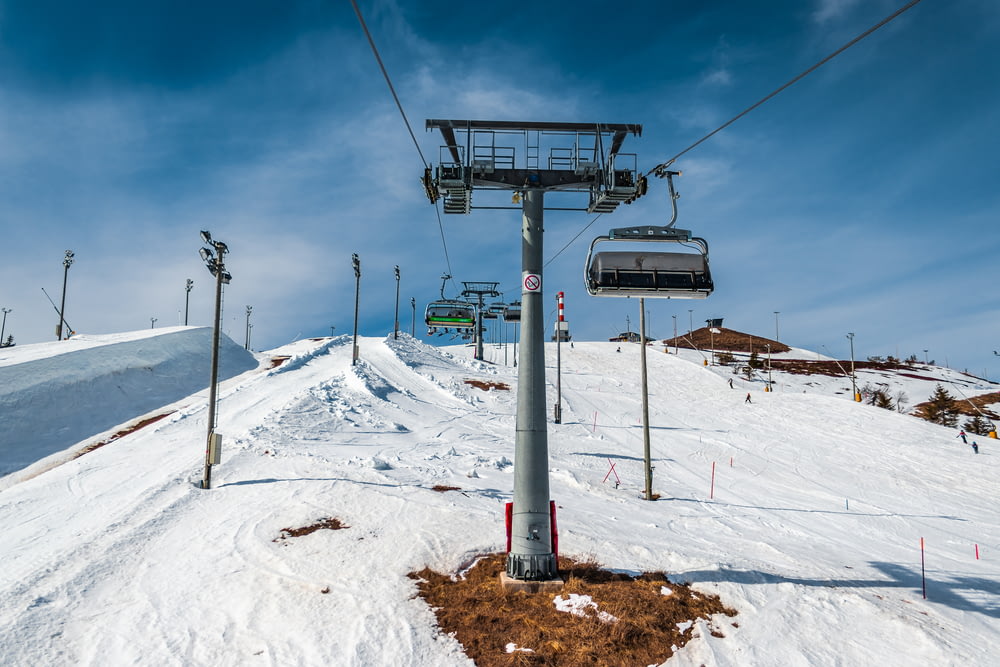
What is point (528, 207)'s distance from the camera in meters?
9.48

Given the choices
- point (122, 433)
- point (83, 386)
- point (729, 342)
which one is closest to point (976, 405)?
point (729, 342)

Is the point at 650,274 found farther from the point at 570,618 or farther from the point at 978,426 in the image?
the point at 978,426

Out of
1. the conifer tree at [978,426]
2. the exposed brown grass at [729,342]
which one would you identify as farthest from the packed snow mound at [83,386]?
the exposed brown grass at [729,342]

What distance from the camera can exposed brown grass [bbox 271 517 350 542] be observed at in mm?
10852

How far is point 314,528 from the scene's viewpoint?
11227mm

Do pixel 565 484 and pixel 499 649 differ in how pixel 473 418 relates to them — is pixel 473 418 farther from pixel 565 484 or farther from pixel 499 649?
pixel 499 649

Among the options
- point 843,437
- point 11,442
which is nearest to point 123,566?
point 11,442

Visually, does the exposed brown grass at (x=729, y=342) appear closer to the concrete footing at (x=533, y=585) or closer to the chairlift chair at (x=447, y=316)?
the chairlift chair at (x=447, y=316)

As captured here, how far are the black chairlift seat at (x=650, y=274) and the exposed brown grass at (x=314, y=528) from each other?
726 cm

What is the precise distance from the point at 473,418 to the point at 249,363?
29.6m

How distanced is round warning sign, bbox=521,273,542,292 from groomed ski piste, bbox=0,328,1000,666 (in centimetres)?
500

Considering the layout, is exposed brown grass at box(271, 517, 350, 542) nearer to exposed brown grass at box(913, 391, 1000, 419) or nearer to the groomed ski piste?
the groomed ski piste

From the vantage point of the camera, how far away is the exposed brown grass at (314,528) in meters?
10.9

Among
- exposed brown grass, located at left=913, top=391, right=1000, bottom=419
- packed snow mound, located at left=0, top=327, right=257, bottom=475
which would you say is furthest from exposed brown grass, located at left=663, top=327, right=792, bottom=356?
packed snow mound, located at left=0, top=327, right=257, bottom=475
